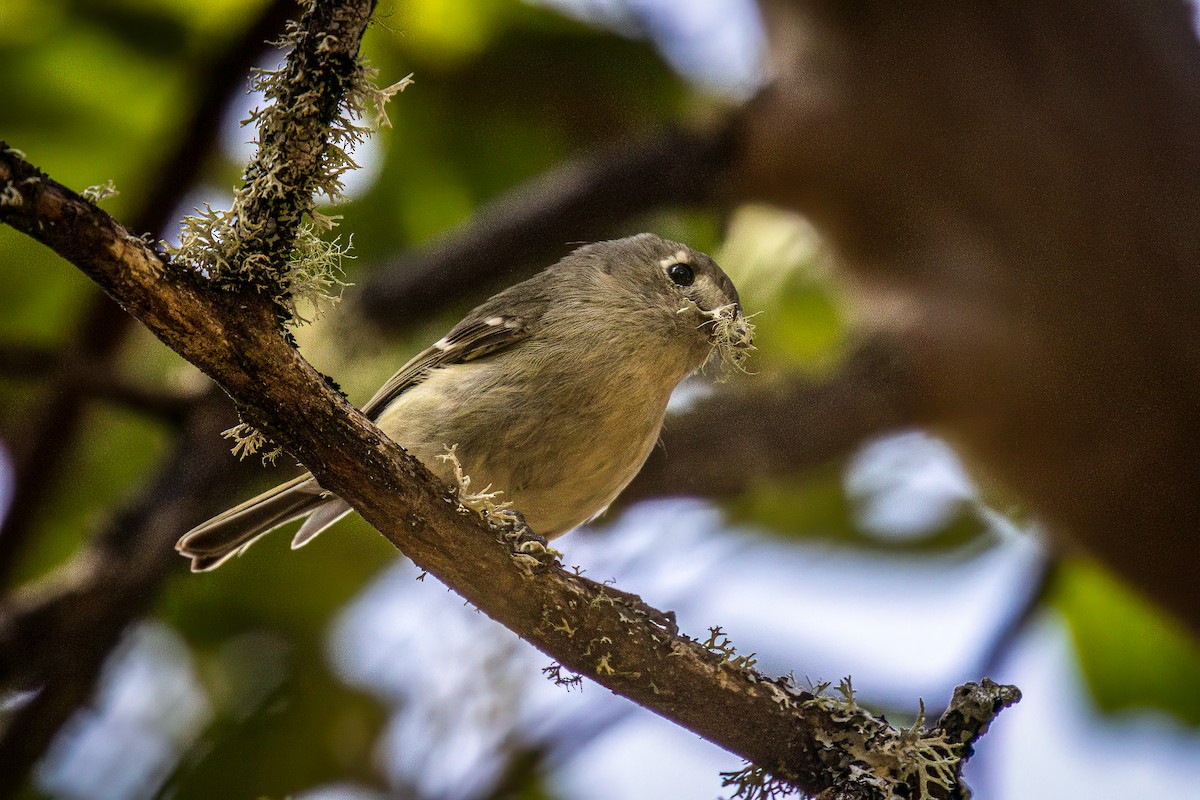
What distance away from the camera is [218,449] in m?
3.57

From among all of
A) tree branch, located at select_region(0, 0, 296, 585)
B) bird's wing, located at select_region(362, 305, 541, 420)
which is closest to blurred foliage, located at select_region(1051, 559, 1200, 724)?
bird's wing, located at select_region(362, 305, 541, 420)

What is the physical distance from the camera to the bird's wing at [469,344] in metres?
3.15

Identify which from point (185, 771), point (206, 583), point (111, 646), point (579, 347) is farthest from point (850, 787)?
point (206, 583)

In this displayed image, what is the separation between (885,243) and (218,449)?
244cm

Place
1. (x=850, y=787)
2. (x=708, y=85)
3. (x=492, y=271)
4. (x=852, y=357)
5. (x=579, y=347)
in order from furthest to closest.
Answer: (x=708, y=85)
(x=852, y=357)
(x=492, y=271)
(x=579, y=347)
(x=850, y=787)

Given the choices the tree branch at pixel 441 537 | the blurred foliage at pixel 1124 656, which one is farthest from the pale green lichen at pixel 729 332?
the blurred foliage at pixel 1124 656

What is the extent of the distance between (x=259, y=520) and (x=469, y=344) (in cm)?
83

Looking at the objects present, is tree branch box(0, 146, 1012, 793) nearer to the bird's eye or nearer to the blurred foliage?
the bird's eye

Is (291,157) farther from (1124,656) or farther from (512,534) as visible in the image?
(1124,656)

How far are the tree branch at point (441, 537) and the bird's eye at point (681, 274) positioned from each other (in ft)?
4.18

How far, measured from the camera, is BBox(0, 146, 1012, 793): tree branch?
5.00ft

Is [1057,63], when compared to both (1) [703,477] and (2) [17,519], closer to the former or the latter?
(1) [703,477]

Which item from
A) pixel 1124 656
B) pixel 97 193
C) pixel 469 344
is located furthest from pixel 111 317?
pixel 1124 656

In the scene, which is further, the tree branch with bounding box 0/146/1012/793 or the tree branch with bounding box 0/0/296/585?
the tree branch with bounding box 0/0/296/585
